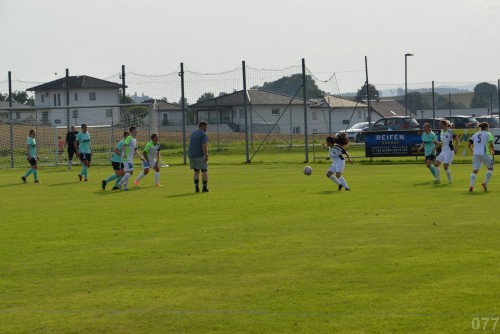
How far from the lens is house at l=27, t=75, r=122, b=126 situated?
51831mm

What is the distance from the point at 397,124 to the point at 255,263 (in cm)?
4863

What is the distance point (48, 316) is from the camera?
9875mm

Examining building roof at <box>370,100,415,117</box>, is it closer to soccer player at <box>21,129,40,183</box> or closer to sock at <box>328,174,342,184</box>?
soccer player at <box>21,129,40,183</box>

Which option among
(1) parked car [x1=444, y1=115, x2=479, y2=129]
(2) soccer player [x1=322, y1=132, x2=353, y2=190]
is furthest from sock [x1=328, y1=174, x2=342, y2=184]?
(1) parked car [x1=444, y1=115, x2=479, y2=129]

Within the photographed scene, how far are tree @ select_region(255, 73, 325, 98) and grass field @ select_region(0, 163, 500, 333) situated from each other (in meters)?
25.2

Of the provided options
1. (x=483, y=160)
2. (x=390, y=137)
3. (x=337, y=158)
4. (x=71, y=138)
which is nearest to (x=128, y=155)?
(x=337, y=158)

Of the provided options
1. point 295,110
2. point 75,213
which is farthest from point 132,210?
point 295,110

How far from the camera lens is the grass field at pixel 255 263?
952cm

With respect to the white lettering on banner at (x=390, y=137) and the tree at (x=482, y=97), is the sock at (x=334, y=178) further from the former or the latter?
the tree at (x=482, y=97)

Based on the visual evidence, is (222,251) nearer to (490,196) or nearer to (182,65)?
(490,196)

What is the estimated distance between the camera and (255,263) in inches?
512

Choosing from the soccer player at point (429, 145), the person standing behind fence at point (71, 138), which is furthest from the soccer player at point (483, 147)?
the person standing behind fence at point (71, 138)

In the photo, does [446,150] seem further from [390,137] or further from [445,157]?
[390,137]

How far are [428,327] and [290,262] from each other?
426cm
